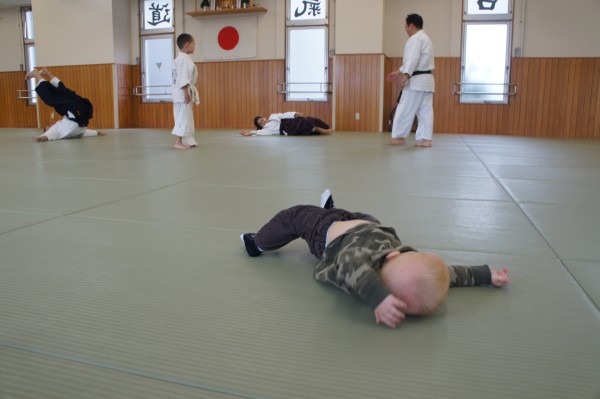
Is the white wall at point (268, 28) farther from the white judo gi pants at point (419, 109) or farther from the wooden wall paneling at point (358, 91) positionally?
the white judo gi pants at point (419, 109)

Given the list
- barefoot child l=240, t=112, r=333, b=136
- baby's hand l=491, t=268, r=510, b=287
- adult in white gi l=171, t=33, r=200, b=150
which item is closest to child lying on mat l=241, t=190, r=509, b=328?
baby's hand l=491, t=268, r=510, b=287

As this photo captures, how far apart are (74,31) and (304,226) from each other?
39.5 ft

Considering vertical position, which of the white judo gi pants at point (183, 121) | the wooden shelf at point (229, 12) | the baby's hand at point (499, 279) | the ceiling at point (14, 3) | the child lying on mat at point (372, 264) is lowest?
the baby's hand at point (499, 279)

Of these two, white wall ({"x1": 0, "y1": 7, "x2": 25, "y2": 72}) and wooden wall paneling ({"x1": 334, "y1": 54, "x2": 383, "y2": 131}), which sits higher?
white wall ({"x1": 0, "y1": 7, "x2": 25, "y2": 72})

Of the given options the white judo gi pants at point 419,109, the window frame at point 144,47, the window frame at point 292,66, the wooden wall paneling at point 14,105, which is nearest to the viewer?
the white judo gi pants at point 419,109

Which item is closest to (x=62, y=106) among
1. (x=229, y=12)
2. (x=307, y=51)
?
(x=229, y=12)

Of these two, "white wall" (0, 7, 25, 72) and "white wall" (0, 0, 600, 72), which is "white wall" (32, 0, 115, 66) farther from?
"white wall" (0, 7, 25, 72)

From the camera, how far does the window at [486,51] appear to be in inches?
383

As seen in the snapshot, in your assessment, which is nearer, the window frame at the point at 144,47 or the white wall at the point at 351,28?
the white wall at the point at 351,28

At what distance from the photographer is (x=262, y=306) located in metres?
1.28

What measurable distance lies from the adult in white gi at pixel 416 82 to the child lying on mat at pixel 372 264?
182 inches

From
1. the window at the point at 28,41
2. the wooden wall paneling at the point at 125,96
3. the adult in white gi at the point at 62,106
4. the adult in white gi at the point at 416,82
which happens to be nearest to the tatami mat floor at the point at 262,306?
the adult in white gi at the point at 416,82

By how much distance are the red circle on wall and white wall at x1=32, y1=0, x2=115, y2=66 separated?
2497 mm

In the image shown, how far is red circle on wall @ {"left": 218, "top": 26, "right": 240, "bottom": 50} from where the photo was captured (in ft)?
36.0
